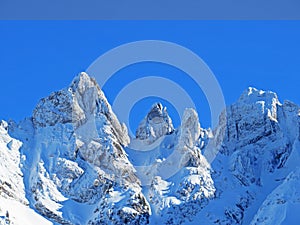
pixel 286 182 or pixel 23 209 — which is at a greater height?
pixel 286 182

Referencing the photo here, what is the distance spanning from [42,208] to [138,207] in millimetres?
20255

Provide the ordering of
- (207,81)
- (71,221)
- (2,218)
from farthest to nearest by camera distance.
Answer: (71,221)
(2,218)
(207,81)

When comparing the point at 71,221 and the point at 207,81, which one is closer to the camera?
the point at 207,81

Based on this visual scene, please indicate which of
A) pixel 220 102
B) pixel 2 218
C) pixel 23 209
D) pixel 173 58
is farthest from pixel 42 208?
pixel 173 58

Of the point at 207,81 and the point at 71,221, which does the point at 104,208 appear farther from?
the point at 207,81

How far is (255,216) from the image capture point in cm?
19888

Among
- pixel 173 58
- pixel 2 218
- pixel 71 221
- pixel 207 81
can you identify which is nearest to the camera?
pixel 173 58

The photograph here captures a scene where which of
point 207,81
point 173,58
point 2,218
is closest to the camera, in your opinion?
point 173,58

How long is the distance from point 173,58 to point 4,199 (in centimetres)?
5781

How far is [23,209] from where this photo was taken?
197000 mm

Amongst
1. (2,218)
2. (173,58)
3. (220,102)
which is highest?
(220,102)

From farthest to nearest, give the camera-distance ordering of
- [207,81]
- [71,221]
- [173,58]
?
[71,221], [207,81], [173,58]

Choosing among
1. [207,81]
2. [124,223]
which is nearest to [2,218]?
[124,223]

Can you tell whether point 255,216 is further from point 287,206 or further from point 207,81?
point 207,81
